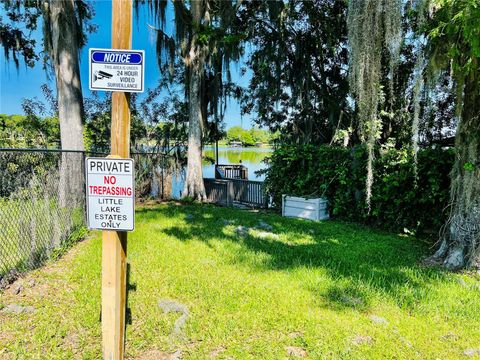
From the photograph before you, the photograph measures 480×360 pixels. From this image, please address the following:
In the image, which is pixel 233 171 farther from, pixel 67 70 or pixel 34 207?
pixel 34 207

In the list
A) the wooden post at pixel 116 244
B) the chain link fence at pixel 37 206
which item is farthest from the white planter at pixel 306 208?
the wooden post at pixel 116 244

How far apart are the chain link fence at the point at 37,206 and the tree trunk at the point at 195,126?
14.2 feet

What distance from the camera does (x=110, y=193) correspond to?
6.25 feet

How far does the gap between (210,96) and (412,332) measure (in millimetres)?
9693

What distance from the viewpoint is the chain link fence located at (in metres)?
3.42

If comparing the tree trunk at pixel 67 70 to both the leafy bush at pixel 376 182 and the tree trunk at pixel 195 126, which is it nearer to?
the tree trunk at pixel 195 126

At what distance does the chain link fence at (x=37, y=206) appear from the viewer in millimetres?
3422

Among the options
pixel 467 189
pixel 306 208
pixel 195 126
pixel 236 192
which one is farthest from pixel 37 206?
pixel 236 192

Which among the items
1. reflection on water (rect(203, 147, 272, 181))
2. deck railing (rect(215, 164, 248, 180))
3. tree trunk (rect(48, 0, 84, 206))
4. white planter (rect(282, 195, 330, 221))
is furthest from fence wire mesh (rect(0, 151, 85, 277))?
deck railing (rect(215, 164, 248, 180))

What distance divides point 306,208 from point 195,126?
4267 millimetres

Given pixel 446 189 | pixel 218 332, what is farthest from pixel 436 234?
pixel 218 332

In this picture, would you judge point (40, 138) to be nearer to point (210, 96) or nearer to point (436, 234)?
point (210, 96)

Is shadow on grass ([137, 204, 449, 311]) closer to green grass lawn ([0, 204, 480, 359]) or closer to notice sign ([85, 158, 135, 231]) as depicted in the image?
green grass lawn ([0, 204, 480, 359])

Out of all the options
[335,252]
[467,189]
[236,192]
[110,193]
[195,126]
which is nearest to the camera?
[110,193]
